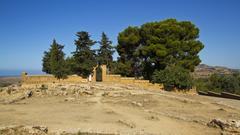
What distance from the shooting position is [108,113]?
17500mm

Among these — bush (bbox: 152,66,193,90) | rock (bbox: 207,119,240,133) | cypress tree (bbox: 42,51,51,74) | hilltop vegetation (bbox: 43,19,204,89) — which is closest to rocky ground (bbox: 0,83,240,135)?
rock (bbox: 207,119,240,133)

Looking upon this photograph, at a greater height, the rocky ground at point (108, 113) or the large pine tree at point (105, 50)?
the large pine tree at point (105, 50)

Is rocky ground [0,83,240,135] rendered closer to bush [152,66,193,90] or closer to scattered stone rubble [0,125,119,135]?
scattered stone rubble [0,125,119,135]

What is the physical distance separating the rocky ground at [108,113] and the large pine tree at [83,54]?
314 inches

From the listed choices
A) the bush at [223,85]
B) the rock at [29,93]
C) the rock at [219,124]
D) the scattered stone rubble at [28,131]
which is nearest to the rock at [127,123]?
the scattered stone rubble at [28,131]

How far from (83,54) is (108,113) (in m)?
19.7

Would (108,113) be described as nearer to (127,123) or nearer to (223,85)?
(127,123)

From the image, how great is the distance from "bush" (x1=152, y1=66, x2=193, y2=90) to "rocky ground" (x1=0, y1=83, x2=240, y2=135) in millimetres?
4845

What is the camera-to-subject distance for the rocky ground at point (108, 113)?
12.8 meters

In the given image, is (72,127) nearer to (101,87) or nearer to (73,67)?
(101,87)

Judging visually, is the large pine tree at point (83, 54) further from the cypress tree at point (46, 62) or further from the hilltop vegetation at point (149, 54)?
the cypress tree at point (46, 62)

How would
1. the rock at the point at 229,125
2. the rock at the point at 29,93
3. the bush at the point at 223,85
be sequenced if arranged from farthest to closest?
the bush at the point at 223,85
the rock at the point at 29,93
the rock at the point at 229,125

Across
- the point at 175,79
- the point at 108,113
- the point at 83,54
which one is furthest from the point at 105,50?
the point at 108,113

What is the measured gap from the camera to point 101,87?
27.3m
